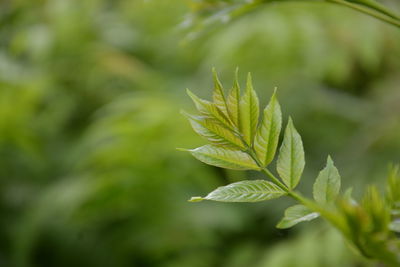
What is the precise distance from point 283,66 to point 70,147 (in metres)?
0.60

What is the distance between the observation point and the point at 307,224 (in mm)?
1280

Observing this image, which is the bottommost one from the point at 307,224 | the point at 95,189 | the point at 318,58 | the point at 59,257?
the point at 307,224

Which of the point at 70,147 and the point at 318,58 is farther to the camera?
the point at 70,147

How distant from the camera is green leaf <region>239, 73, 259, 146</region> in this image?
271 millimetres

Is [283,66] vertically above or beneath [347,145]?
above

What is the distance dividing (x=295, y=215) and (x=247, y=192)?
0.02 meters

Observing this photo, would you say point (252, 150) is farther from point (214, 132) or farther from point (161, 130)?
point (161, 130)

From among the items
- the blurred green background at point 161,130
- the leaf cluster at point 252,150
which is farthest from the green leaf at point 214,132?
the blurred green background at point 161,130

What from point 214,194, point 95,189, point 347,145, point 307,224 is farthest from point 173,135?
point 214,194

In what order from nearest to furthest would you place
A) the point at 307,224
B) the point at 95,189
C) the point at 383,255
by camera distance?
the point at 383,255 → the point at 95,189 → the point at 307,224

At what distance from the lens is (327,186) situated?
264 millimetres

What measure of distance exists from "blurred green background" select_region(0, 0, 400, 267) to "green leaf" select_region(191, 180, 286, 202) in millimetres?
728

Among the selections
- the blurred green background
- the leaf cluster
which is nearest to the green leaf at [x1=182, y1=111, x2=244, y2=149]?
the leaf cluster

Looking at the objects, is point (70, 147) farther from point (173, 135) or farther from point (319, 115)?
point (319, 115)
